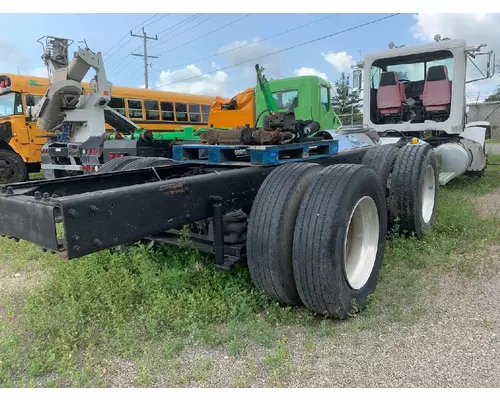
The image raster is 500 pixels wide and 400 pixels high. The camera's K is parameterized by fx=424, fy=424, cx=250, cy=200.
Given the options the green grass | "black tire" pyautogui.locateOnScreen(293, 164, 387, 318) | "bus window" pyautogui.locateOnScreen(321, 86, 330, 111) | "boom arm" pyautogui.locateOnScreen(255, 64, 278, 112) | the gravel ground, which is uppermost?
"bus window" pyautogui.locateOnScreen(321, 86, 330, 111)

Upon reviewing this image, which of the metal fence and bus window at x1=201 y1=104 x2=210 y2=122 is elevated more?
bus window at x1=201 y1=104 x2=210 y2=122

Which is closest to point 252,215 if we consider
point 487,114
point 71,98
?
point 71,98

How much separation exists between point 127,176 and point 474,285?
305 centimetres

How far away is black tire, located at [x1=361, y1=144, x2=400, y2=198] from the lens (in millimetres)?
4707

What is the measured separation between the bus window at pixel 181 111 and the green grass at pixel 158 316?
38.5ft

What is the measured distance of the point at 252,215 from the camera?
2959 mm

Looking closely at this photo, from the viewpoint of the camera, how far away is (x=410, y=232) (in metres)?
4.66

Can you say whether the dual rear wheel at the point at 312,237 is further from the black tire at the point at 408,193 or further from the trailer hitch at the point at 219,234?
the black tire at the point at 408,193

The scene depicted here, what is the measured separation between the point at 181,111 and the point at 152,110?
1340 millimetres

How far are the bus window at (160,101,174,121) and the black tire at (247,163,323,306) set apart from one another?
12629 mm

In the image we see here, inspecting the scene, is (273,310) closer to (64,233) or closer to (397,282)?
(397,282)

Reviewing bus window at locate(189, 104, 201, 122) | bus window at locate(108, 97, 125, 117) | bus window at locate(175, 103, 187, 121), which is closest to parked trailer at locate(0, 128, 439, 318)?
bus window at locate(108, 97, 125, 117)

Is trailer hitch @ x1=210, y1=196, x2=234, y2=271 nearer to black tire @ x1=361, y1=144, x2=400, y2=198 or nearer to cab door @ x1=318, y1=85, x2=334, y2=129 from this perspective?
black tire @ x1=361, y1=144, x2=400, y2=198

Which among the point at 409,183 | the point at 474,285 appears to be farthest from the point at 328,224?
the point at 409,183
